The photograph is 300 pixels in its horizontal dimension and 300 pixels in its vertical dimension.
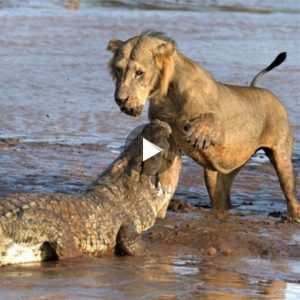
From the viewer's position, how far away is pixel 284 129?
10.7m

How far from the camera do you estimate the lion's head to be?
356 inches

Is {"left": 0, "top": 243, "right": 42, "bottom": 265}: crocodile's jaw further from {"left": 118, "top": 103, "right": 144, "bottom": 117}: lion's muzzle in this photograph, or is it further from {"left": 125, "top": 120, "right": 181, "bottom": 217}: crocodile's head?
{"left": 118, "top": 103, "right": 144, "bottom": 117}: lion's muzzle

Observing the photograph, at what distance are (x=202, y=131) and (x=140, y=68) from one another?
0.72m

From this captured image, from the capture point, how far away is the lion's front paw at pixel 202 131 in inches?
370

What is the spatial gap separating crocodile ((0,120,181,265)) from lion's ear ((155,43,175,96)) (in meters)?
0.68

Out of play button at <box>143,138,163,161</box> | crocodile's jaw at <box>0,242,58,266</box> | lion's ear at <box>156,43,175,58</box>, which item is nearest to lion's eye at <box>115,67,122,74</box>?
lion's ear at <box>156,43,175,58</box>

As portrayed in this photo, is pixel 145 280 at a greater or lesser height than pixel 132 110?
lesser

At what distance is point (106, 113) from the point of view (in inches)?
587

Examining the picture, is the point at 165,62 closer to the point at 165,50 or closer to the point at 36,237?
the point at 165,50

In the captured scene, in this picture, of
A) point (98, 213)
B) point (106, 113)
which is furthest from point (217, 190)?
point (106, 113)

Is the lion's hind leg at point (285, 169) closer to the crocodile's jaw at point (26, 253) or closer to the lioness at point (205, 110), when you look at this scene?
the lioness at point (205, 110)

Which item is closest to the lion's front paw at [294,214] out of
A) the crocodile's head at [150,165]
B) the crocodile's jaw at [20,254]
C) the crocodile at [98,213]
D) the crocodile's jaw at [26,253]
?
the crocodile at [98,213]

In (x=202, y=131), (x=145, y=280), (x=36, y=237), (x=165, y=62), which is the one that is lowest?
(x=145, y=280)

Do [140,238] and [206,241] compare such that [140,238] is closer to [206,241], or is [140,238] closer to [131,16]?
[206,241]
